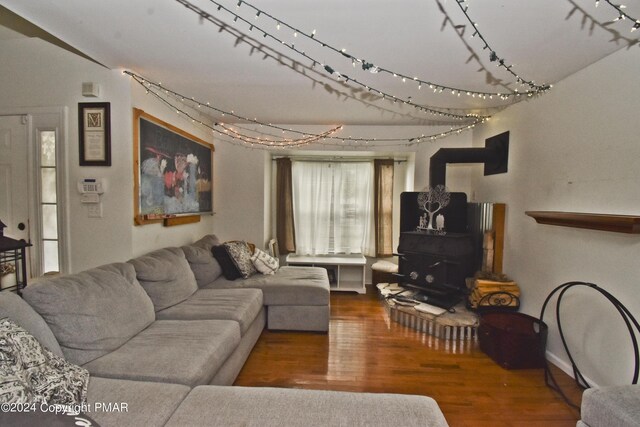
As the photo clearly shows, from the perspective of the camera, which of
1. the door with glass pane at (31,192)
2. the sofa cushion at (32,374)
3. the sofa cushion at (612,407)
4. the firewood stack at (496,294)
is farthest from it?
the firewood stack at (496,294)

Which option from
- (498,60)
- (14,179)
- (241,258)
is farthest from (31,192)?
(498,60)

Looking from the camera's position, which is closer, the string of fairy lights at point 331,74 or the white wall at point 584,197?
the string of fairy lights at point 331,74

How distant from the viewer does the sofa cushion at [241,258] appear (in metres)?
Result: 3.19

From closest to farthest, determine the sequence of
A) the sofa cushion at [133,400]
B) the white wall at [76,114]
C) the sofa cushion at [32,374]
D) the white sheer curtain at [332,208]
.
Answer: the sofa cushion at [32,374], the sofa cushion at [133,400], the white wall at [76,114], the white sheer curtain at [332,208]

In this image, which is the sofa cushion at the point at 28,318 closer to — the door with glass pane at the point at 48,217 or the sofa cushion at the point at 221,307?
the sofa cushion at the point at 221,307

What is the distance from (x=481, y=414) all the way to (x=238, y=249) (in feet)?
8.50

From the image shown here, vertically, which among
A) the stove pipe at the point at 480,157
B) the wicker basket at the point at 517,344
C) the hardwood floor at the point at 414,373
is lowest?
the hardwood floor at the point at 414,373

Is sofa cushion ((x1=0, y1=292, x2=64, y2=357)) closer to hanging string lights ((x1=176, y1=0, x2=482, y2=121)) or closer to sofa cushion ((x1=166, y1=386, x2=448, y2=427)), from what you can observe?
sofa cushion ((x1=166, y1=386, x2=448, y2=427))

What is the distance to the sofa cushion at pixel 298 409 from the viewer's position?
1176 millimetres

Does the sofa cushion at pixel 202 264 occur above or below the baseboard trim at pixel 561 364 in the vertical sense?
above

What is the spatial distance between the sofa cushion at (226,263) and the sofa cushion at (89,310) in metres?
1.17

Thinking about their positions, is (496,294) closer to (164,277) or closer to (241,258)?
Result: (241,258)

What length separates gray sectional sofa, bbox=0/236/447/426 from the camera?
121 centimetres

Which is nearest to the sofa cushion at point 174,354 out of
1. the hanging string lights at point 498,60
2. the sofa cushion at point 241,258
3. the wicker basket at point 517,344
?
the sofa cushion at point 241,258
